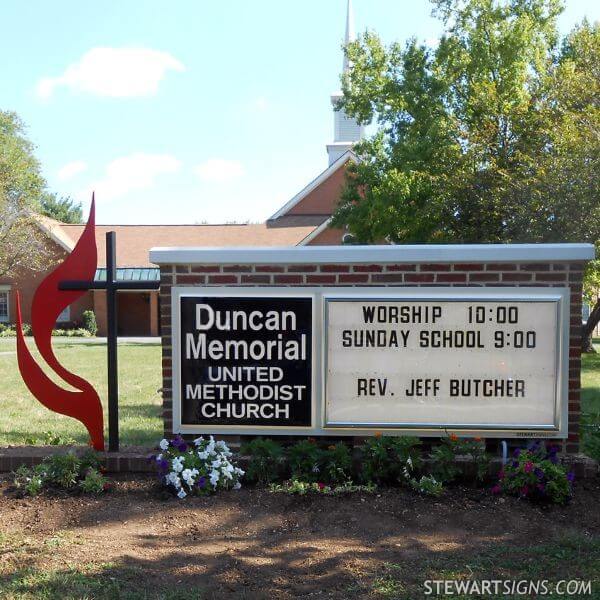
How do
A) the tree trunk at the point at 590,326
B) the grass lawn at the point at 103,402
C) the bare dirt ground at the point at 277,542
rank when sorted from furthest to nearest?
the tree trunk at the point at 590,326, the grass lawn at the point at 103,402, the bare dirt ground at the point at 277,542

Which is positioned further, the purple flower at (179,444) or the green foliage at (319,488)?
the purple flower at (179,444)

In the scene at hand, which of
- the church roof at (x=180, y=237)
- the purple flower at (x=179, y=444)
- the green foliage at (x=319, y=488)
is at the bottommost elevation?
the green foliage at (x=319, y=488)

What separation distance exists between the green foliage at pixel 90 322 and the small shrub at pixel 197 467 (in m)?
29.1

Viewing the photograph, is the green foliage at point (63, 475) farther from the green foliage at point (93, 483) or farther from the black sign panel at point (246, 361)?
the black sign panel at point (246, 361)

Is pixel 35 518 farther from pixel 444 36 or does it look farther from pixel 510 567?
pixel 444 36

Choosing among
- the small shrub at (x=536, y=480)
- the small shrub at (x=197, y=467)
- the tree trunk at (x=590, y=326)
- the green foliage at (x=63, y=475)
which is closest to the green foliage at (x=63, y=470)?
the green foliage at (x=63, y=475)

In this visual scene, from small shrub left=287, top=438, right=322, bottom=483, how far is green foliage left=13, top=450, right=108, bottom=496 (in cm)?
137

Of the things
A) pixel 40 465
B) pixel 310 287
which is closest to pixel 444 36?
pixel 310 287

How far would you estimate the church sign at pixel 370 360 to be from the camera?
17.2ft

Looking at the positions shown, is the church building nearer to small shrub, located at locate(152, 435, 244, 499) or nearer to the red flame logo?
the red flame logo

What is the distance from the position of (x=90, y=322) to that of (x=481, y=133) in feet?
75.3

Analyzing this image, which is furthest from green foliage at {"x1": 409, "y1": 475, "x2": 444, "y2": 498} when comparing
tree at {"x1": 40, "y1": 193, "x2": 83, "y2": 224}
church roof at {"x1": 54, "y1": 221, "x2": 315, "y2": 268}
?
tree at {"x1": 40, "y1": 193, "x2": 83, "y2": 224}

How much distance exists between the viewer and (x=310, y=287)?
5.36 m

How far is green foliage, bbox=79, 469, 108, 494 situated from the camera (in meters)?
4.91
